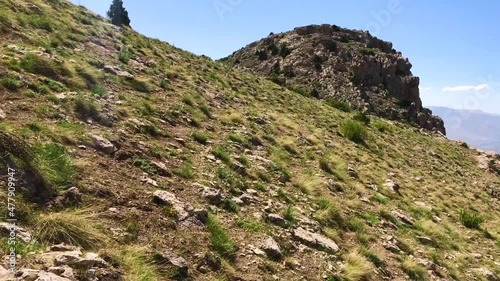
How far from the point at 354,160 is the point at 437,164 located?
11.2 metres

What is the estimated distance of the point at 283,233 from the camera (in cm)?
954

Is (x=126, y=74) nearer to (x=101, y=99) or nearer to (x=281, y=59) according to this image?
(x=101, y=99)

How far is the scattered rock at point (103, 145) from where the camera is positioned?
9.48m

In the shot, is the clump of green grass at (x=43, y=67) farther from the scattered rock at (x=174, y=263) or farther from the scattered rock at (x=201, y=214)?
the scattered rock at (x=174, y=263)

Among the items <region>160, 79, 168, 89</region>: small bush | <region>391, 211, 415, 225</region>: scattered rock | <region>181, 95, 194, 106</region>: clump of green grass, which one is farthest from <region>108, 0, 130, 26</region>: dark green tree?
→ <region>391, 211, 415, 225</region>: scattered rock

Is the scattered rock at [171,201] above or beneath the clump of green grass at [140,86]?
beneath

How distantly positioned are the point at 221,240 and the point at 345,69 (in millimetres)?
55309

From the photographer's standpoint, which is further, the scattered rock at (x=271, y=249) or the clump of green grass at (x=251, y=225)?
the clump of green grass at (x=251, y=225)

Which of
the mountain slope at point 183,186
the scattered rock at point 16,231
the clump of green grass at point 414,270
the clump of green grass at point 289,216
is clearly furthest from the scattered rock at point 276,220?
the scattered rock at point 16,231

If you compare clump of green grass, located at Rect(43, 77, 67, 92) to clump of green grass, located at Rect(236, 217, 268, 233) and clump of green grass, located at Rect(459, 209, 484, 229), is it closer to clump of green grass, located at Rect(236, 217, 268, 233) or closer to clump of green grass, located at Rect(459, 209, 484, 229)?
clump of green grass, located at Rect(236, 217, 268, 233)

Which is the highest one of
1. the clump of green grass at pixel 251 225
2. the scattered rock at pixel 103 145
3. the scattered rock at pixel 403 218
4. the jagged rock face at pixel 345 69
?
the jagged rock face at pixel 345 69

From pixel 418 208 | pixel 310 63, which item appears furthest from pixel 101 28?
pixel 310 63

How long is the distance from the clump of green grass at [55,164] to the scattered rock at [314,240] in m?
5.57

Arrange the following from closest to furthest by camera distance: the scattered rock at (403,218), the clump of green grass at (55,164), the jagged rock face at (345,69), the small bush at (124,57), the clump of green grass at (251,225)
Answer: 1. the clump of green grass at (55,164)
2. the clump of green grass at (251,225)
3. the scattered rock at (403,218)
4. the small bush at (124,57)
5. the jagged rock face at (345,69)
